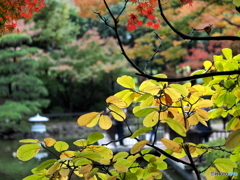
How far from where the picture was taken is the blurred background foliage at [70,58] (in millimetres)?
11508

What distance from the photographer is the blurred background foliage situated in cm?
1151

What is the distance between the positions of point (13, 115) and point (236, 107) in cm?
1087

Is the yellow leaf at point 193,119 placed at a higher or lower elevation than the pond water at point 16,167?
higher

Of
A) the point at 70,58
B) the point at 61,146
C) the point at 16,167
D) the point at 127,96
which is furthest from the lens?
the point at 70,58

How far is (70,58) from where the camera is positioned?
45.4 feet

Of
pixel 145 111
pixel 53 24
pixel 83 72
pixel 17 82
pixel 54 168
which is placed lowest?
pixel 17 82

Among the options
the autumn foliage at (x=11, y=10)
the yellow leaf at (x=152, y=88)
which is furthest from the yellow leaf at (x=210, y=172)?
the autumn foliage at (x=11, y=10)

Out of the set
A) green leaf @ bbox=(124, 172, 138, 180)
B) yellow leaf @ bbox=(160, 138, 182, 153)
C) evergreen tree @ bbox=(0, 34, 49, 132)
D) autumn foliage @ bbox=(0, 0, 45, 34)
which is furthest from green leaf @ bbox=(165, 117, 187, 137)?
evergreen tree @ bbox=(0, 34, 49, 132)

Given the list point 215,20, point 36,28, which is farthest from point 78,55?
point 215,20

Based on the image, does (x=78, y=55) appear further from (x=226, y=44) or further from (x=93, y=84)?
(x=226, y=44)

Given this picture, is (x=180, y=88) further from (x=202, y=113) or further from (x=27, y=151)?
(x=27, y=151)

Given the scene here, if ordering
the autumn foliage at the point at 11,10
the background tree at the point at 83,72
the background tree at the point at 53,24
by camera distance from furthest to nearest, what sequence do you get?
the background tree at the point at 83,72, the background tree at the point at 53,24, the autumn foliage at the point at 11,10

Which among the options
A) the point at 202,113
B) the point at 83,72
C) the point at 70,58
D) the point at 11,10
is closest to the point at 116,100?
the point at 202,113

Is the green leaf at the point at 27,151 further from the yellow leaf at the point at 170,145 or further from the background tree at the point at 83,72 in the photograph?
the background tree at the point at 83,72
